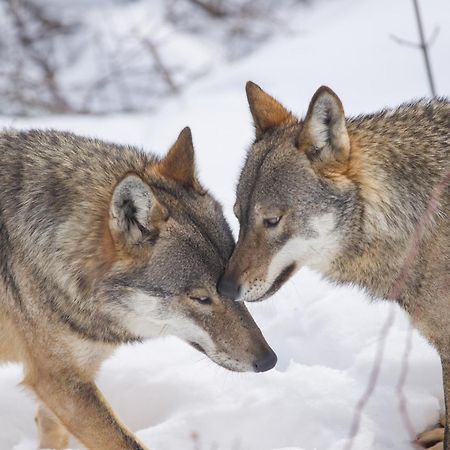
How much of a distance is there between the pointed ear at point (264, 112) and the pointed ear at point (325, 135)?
42cm

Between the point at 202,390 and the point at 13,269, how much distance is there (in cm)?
142

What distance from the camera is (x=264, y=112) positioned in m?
4.70

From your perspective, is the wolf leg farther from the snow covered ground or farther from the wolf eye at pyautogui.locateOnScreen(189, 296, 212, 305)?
the wolf eye at pyautogui.locateOnScreen(189, 296, 212, 305)

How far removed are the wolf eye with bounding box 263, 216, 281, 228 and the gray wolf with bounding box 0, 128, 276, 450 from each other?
21 centimetres

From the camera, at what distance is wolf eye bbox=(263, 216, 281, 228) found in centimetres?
427

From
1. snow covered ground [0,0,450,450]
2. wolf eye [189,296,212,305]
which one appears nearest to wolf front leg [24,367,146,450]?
snow covered ground [0,0,450,450]

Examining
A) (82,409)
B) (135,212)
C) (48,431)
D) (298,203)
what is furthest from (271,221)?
(48,431)

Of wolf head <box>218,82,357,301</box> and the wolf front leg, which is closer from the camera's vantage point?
wolf head <box>218,82,357,301</box>

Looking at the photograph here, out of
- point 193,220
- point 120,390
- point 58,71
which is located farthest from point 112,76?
point 193,220

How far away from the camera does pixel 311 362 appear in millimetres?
5445

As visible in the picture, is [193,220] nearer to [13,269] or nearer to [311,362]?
[13,269]

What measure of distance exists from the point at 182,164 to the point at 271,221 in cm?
58

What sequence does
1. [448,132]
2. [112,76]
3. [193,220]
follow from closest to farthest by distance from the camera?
[193,220], [448,132], [112,76]

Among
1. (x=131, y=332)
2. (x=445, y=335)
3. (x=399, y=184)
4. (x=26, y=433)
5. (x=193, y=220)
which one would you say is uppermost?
(x=399, y=184)
